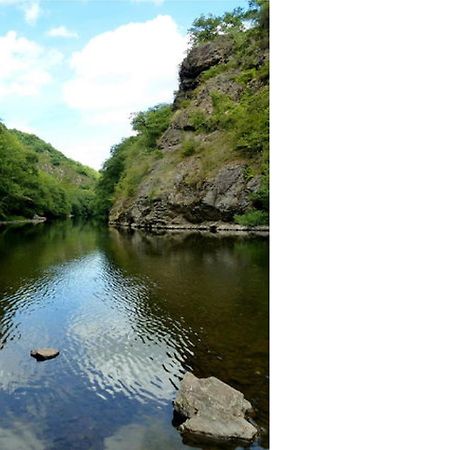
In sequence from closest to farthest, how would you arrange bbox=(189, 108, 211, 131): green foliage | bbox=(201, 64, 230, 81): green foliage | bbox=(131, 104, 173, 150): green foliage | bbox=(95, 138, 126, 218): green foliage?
bbox=(189, 108, 211, 131): green foliage → bbox=(201, 64, 230, 81): green foliage → bbox=(131, 104, 173, 150): green foliage → bbox=(95, 138, 126, 218): green foliage

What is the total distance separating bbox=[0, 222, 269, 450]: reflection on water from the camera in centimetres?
648

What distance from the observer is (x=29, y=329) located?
11.3 m

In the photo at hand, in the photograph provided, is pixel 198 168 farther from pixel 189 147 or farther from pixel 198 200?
pixel 198 200

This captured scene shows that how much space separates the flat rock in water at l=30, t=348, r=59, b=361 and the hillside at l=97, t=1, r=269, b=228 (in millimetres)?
27645

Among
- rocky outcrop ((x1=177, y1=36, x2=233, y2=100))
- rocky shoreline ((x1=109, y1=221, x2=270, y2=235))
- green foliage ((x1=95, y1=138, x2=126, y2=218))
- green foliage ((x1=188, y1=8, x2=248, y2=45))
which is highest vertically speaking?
green foliage ((x1=188, y1=8, x2=248, y2=45))

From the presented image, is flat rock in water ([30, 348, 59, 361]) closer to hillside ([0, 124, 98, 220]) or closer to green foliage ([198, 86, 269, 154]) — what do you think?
green foliage ([198, 86, 269, 154])

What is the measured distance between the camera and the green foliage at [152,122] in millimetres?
60969

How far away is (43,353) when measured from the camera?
9.29 m

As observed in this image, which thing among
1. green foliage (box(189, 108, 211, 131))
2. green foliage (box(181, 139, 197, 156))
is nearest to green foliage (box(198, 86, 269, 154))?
green foliage (box(189, 108, 211, 131))

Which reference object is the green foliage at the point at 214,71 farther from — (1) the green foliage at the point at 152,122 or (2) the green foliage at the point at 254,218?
(2) the green foliage at the point at 254,218
